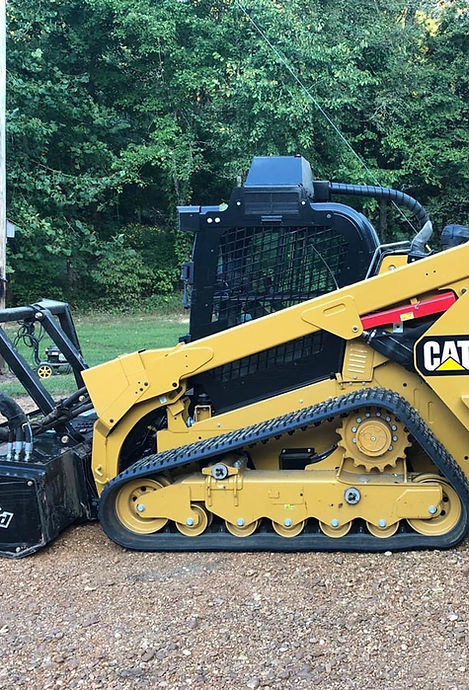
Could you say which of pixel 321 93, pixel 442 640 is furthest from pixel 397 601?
pixel 321 93

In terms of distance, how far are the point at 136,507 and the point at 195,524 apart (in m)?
0.34

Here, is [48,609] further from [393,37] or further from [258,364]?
[393,37]

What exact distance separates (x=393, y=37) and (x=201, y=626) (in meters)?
20.7

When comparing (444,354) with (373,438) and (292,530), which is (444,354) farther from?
(292,530)

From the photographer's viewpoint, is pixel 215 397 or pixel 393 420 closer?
pixel 393 420

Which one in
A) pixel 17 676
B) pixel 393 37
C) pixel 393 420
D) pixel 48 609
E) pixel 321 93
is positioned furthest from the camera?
pixel 393 37

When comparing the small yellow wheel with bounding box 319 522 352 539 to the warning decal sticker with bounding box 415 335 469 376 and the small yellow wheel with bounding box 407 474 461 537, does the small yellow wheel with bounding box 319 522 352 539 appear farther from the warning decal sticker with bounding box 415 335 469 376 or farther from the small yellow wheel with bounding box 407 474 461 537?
the warning decal sticker with bounding box 415 335 469 376

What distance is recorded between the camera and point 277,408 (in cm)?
423

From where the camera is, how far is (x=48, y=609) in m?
3.47

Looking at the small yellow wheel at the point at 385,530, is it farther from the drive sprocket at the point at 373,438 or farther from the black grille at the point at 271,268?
the black grille at the point at 271,268

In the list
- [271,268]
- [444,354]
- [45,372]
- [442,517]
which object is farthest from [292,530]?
[45,372]

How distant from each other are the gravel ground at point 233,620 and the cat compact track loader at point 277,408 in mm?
168

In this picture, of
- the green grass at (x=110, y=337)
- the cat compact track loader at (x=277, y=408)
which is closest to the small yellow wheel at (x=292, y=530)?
the cat compact track loader at (x=277, y=408)

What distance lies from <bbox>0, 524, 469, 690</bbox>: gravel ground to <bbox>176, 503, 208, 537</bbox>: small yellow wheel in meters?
0.13
